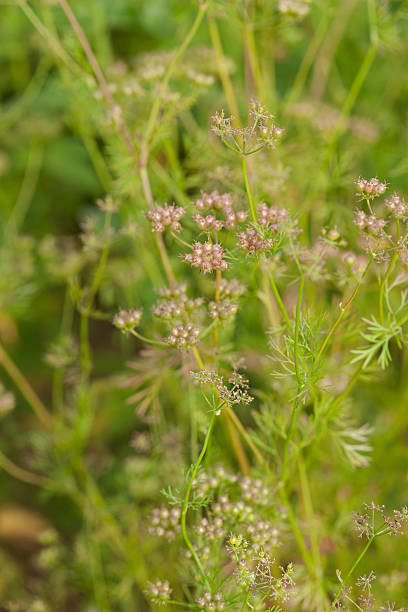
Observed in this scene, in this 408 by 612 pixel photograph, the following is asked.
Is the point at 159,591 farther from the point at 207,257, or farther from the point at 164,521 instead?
the point at 207,257

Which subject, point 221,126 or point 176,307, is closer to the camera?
point 221,126

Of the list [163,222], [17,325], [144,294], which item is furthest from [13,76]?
[163,222]

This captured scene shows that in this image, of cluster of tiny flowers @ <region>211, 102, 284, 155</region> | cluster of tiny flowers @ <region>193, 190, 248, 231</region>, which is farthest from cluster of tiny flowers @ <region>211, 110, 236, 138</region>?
cluster of tiny flowers @ <region>193, 190, 248, 231</region>

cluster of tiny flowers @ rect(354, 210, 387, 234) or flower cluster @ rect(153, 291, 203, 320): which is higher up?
cluster of tiny flowers @ rect(354, 210, 387, 234)

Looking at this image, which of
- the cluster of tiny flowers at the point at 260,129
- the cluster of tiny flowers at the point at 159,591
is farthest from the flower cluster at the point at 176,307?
the cluster of tiny flowers at the point at 159,591

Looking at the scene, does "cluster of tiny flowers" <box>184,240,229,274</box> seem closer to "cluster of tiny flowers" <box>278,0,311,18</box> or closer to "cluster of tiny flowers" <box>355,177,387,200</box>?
"cluster of tiny flowers" <box>355,177,387,200</box>

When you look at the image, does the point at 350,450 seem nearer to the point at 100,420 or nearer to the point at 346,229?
the point at 346,229

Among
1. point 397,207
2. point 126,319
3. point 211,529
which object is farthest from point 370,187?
point 211,529
